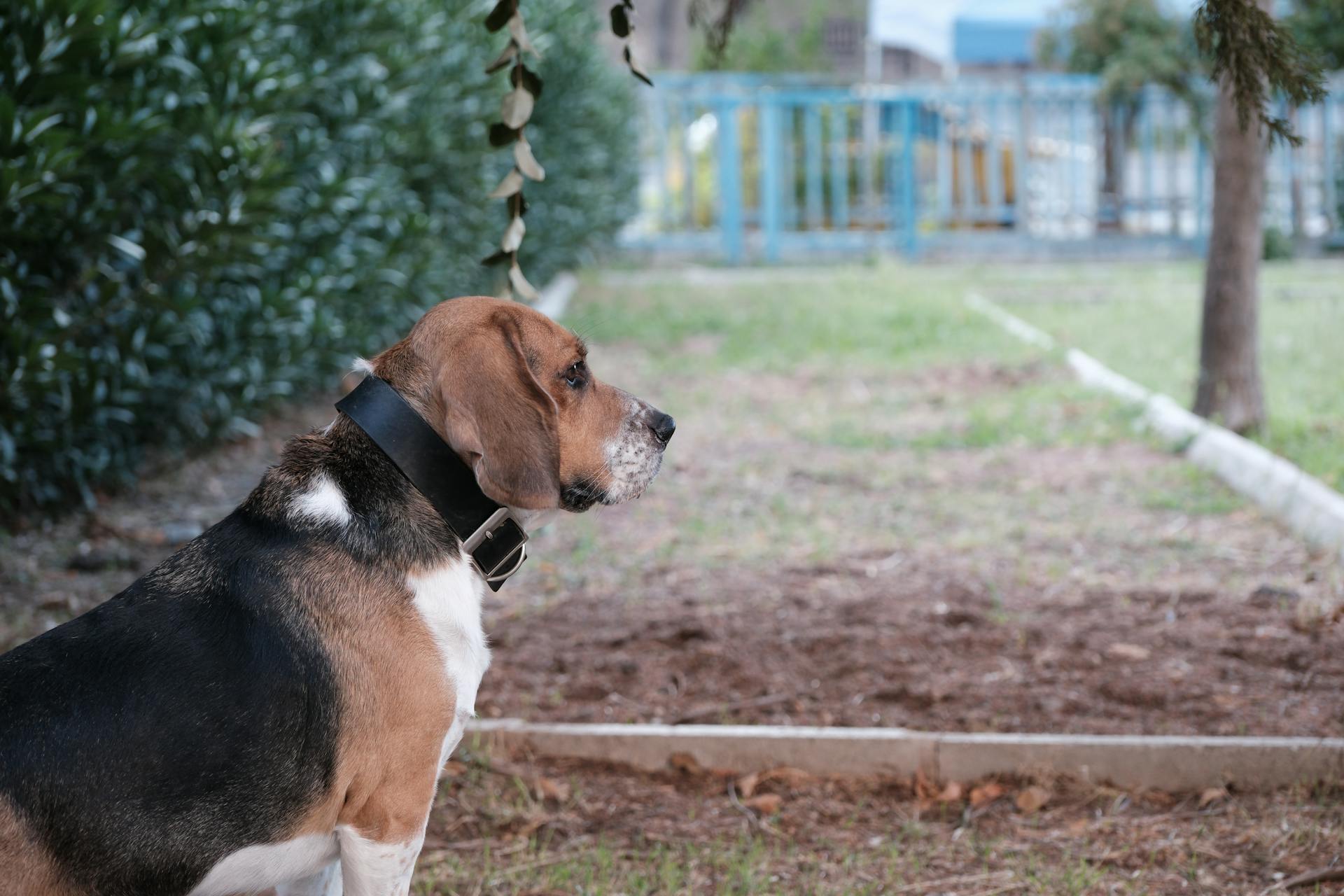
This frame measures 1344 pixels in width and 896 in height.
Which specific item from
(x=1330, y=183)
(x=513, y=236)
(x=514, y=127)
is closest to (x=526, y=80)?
(x=514, y=127)

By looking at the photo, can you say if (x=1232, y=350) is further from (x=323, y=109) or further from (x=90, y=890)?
(x=90, y=890)

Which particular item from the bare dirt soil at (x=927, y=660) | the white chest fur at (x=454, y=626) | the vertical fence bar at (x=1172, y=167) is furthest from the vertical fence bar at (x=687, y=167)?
the white chest fur at (x=454, y=626)

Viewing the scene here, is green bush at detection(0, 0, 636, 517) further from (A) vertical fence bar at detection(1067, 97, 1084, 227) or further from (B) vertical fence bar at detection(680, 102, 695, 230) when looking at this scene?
(A) vertical fence bar at detection(1067, 97, 1084, 227)

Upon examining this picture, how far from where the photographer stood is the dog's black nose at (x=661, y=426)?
2938mm

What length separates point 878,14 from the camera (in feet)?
86.7

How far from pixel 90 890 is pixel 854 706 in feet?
8.21

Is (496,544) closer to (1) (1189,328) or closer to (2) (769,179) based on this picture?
(1) (1189,328)

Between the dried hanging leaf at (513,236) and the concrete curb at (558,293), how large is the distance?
325 inches

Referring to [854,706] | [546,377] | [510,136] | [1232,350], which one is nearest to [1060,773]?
[854,706]

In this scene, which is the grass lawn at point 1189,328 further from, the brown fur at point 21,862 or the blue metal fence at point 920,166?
the brown fur at point 21,862

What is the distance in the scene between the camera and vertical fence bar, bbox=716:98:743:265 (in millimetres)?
20016

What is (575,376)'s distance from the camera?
281 centimetres

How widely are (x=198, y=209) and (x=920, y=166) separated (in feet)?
60.5

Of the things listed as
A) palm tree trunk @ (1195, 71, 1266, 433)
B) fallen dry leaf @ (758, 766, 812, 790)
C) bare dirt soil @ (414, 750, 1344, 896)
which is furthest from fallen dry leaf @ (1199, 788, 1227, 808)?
palm tree trunk @ (1195, 71, 1266, 433)
